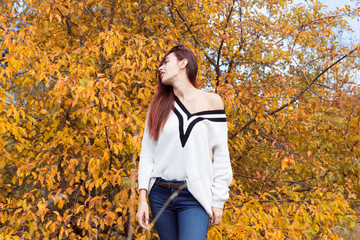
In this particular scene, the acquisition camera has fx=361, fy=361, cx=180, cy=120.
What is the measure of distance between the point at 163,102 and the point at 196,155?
1.28ft

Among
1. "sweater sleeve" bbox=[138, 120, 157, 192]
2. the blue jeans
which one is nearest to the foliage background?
"sweater sleeve" bbox=[138, 120, 157, 192]

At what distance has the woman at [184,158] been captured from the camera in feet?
5.59

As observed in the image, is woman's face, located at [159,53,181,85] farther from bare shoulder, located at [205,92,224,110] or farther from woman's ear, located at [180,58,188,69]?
bare shoulder, located at [205,92,224,110]

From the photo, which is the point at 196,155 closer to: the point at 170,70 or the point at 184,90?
the point at 184,90

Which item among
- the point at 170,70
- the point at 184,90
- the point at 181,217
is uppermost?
the point at 170,70

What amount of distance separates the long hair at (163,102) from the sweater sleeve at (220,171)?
0.97ft

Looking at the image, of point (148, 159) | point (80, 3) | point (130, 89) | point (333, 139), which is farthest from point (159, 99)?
point (333, 139)

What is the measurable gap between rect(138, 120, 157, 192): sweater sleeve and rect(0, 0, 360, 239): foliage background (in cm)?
62

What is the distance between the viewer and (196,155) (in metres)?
1.78

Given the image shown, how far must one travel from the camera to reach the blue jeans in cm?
165

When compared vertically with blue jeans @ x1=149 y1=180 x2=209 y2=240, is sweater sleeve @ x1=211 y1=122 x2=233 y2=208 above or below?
above

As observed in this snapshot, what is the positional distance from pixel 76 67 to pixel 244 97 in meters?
1.69

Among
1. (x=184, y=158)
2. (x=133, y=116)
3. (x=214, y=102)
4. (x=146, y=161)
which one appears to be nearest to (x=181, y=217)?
(x=184, y=158)

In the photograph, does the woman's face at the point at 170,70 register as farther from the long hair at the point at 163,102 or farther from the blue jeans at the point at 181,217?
the blue jeans at the point at 181,217
